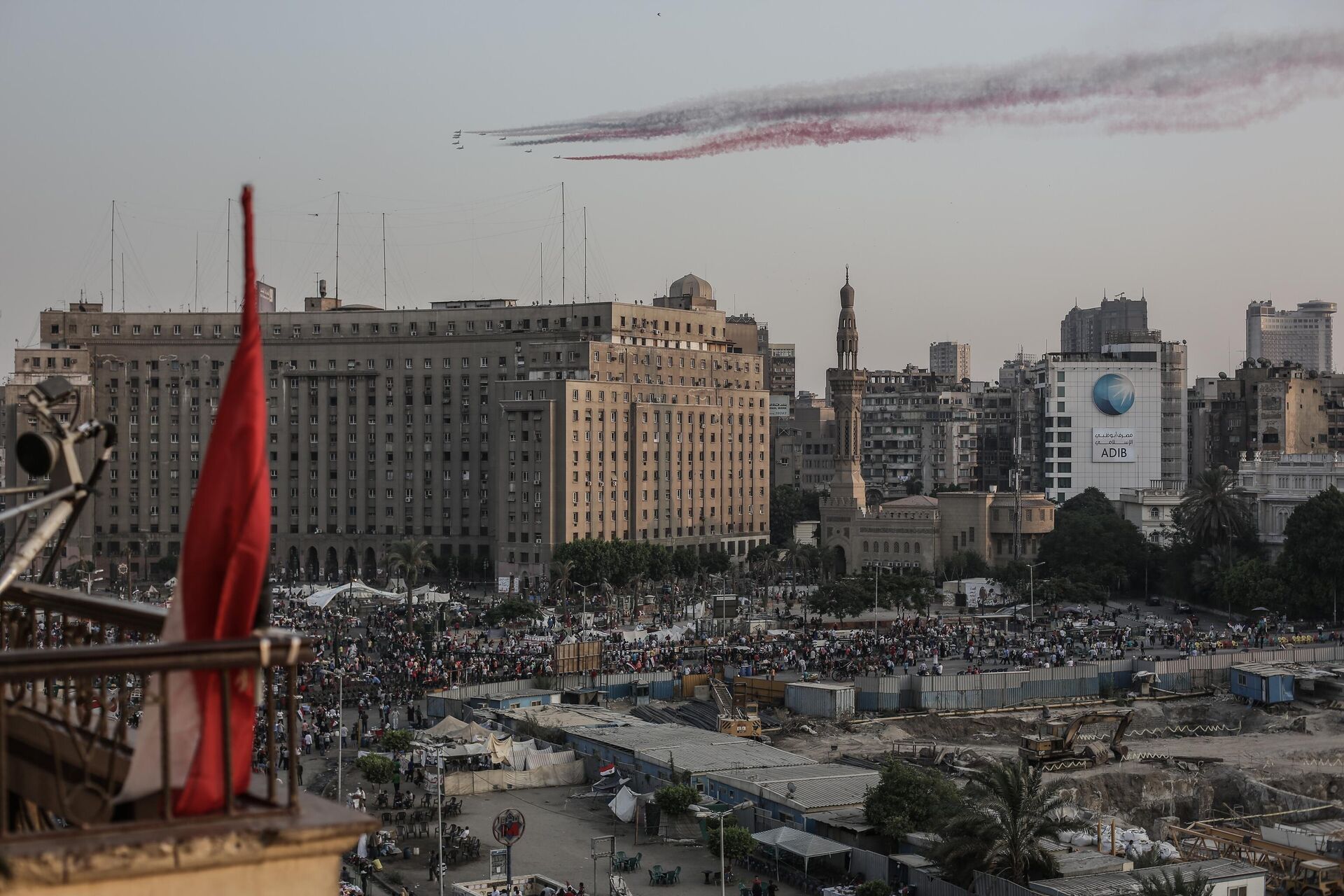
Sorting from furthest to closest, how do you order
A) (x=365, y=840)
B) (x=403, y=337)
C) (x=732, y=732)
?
1. (x=403, y=337)
2. (x=732, y=732)
3. (x=365, y=840)

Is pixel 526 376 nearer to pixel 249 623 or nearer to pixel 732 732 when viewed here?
pixel 732 732

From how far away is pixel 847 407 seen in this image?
12069 centimetres

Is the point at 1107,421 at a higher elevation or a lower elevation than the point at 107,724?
higher

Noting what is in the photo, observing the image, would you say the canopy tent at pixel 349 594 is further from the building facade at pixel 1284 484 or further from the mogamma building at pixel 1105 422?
the mogamma building at pixel 1105 422

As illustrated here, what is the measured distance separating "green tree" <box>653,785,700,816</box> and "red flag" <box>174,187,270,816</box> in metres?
32.7

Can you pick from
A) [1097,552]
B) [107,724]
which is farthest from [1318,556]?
[107,724]

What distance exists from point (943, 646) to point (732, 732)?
2076cm

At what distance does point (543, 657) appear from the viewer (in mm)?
62656

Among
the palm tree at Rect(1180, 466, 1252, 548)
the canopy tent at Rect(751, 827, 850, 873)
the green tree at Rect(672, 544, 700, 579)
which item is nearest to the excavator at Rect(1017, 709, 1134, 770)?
the canopy tent at Rect(751, 827, 850, 873)

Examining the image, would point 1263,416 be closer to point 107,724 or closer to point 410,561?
point 410,561

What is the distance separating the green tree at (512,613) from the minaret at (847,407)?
140ft

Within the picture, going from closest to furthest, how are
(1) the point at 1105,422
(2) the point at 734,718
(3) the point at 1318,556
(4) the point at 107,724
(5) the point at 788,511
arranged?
1. (4) the point at 107,724
2. (2) the point at 734,718
3. (3) the point at 1318,556
4. (1) the point at 1105,422
5. (5) the point at 788,511

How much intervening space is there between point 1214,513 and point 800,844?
6515 cm

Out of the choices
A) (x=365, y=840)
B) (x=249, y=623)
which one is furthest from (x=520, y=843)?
(x=249, y=623)
